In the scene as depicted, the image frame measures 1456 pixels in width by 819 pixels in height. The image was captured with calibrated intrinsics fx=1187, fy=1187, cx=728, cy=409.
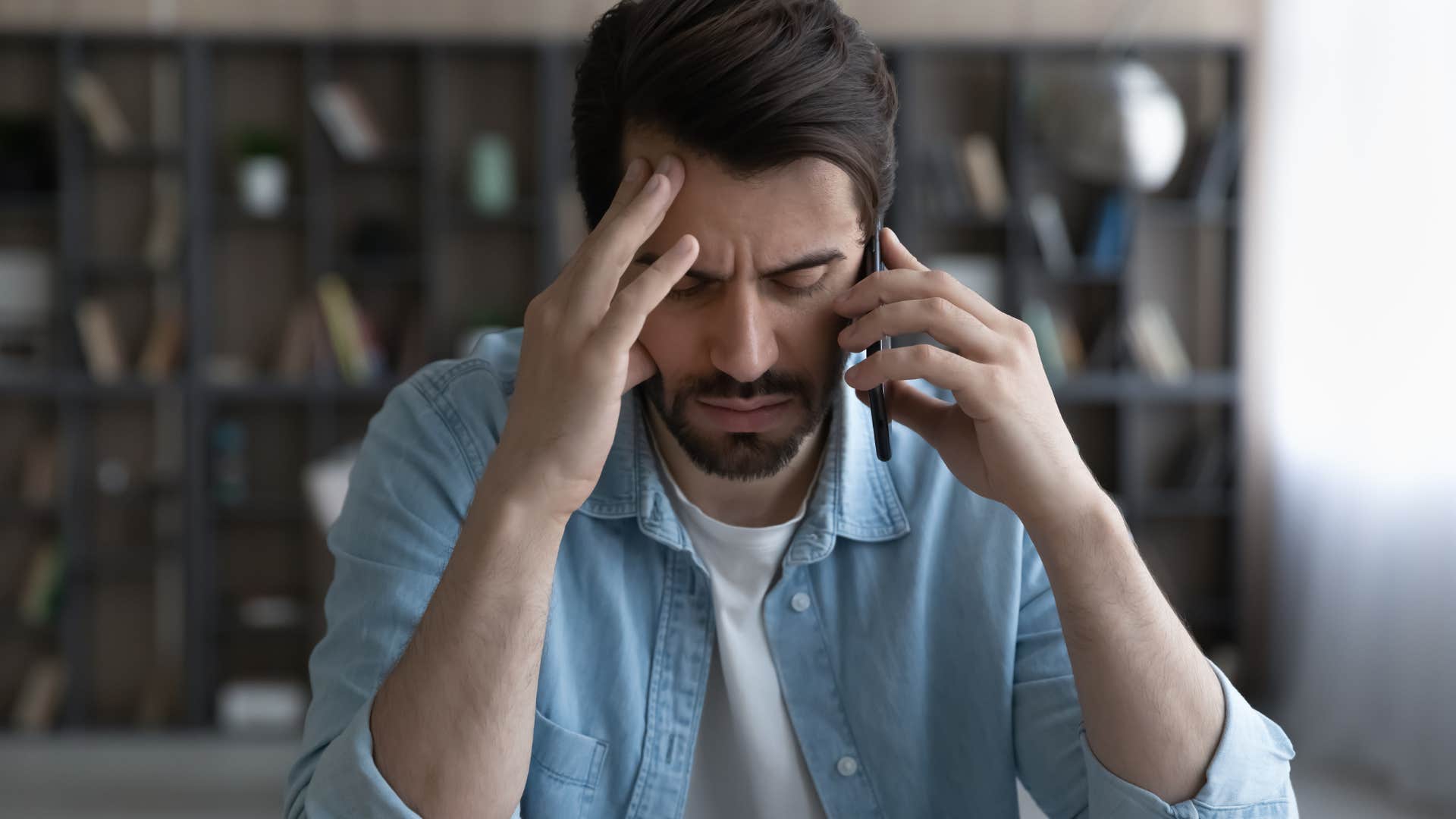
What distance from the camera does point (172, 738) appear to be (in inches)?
160

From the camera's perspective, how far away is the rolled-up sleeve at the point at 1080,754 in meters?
1.08

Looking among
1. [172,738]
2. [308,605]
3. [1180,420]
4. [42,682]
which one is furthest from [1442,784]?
[42,682]

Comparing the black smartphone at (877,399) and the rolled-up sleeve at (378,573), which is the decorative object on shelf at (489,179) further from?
the black smartphone at (877,399)

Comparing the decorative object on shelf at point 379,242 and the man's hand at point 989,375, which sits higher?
the decorative object on shelf at point 379,242

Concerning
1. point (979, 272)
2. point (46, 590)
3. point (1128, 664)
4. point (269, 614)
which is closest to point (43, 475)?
point (46, 590)

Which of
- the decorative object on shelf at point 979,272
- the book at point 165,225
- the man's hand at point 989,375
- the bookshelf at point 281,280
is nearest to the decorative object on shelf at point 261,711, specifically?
the bookshelf at point 281,280

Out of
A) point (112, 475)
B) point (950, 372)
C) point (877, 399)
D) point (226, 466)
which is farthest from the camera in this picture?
point (112, 475)

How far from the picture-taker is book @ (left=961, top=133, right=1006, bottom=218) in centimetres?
429

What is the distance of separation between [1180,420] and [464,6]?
123 inches

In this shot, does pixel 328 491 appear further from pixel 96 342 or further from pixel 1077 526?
pixel 1077 526

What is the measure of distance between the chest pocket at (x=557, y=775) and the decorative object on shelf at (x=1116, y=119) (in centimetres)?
218

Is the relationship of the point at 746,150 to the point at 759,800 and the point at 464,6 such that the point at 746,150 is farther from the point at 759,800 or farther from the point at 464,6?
the point at 464,6

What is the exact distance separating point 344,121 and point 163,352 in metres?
1.03

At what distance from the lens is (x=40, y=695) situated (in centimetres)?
418
